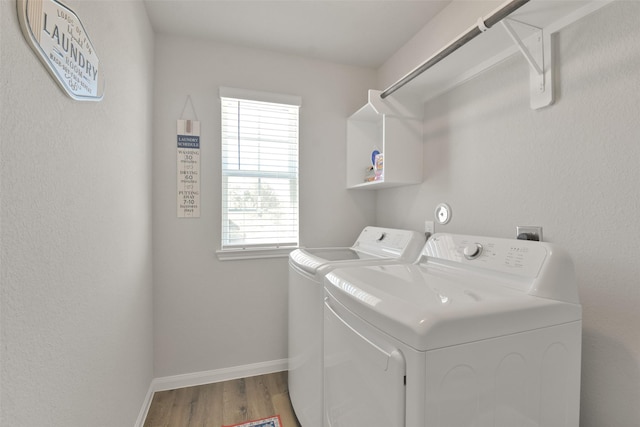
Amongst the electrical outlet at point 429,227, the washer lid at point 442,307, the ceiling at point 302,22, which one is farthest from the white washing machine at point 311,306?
the ceiling at point 302,22

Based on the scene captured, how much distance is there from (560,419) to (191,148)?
7.55 ft

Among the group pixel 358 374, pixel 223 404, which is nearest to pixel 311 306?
pixel 358 374

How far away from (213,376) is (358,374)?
5.29 feet

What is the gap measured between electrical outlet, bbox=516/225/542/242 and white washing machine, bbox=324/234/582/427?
0.19m

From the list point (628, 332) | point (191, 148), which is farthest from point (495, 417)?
point (191, 148)

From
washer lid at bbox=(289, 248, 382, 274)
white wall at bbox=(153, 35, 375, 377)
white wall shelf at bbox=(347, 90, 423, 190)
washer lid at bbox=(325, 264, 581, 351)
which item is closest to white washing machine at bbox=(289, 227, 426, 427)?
washer lid at bbox=(289, 248, 382, 274)

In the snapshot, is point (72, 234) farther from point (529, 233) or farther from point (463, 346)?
point (529, 233)

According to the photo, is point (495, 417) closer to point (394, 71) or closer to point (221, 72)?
point (394, 71)

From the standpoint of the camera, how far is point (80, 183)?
0.95 metres

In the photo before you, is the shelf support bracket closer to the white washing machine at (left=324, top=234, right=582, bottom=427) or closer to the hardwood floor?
the white washing machine at (left=324, top=234, right=582, bottom=427)

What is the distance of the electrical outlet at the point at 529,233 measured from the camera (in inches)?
47.8

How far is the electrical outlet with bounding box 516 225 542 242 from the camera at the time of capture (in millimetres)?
1214

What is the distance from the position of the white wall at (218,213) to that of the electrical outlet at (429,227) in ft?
2.36

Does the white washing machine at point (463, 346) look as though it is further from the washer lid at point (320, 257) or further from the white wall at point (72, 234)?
the white wall at point (72, 234)
